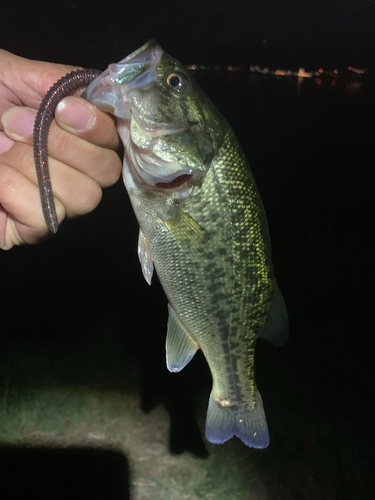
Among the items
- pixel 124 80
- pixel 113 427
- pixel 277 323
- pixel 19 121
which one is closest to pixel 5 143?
pixel 19 121

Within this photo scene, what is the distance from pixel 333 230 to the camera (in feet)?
12.6

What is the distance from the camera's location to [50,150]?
31.9 inches

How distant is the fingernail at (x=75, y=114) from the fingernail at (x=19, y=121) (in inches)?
4.4

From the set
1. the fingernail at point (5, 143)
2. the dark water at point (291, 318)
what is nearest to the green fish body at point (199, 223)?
the fingernail at point (5, 143)

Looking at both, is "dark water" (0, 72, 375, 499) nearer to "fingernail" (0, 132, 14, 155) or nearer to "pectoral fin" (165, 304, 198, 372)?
"pectoral fin" (165, 304, 198, 372)

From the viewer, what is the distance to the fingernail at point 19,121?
78 cm

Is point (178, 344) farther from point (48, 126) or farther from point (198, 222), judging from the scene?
point (48, 126)

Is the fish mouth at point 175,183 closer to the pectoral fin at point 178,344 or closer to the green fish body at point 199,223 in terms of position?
the green fish body at point 199,223

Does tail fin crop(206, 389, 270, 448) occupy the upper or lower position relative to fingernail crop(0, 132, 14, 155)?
lower

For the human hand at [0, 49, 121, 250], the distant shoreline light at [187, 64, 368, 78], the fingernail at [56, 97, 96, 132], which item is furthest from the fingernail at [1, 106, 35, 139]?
the distant shoreline light at [187, 64, 368, 78]

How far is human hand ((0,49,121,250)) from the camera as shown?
2.55ft

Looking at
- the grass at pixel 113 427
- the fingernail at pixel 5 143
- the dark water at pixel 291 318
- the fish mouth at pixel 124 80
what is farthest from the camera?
the dark water at pixel 291 318

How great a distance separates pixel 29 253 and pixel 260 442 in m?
2.64

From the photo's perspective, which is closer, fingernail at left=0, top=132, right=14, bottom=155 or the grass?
fingernail at left=0, top=132, right=14, bottom=155
